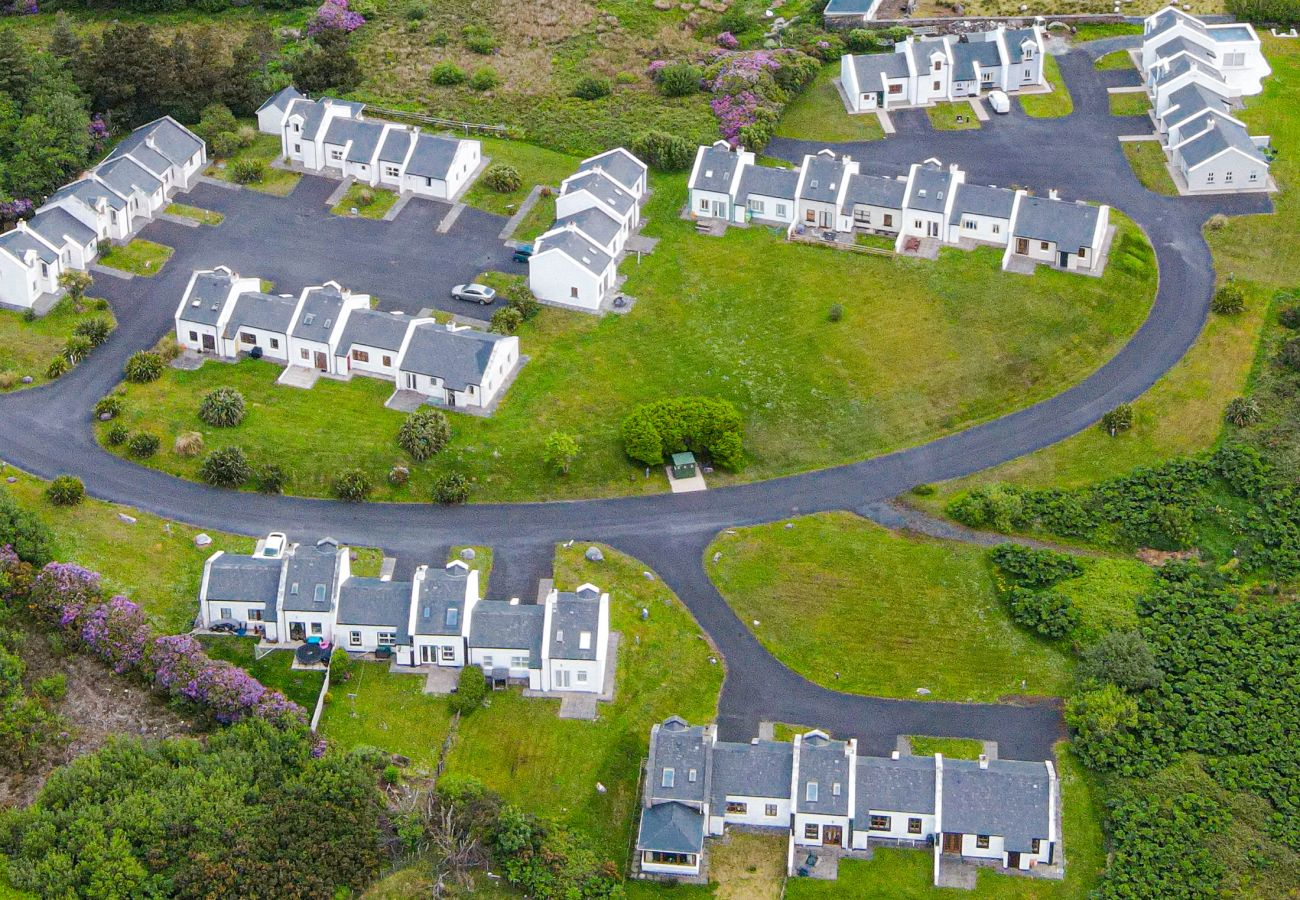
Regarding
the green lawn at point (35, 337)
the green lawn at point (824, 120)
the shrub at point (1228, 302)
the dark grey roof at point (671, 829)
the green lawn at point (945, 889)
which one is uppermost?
the green lawn at point (35, 337)

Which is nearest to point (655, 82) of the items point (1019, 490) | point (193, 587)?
point (1019, 490)

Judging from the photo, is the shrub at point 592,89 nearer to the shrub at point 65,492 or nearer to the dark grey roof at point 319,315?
the dark grey roof at point 319,315

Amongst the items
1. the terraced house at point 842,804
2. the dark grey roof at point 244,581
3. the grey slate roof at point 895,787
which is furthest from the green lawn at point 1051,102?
the dark grey roof at point 244,581

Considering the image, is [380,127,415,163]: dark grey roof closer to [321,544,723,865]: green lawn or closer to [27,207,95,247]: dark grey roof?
[27,207,95,247]: dark grey roof

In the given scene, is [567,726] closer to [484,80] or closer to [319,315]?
[319,315]

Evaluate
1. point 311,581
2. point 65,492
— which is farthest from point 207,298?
point 311,581
